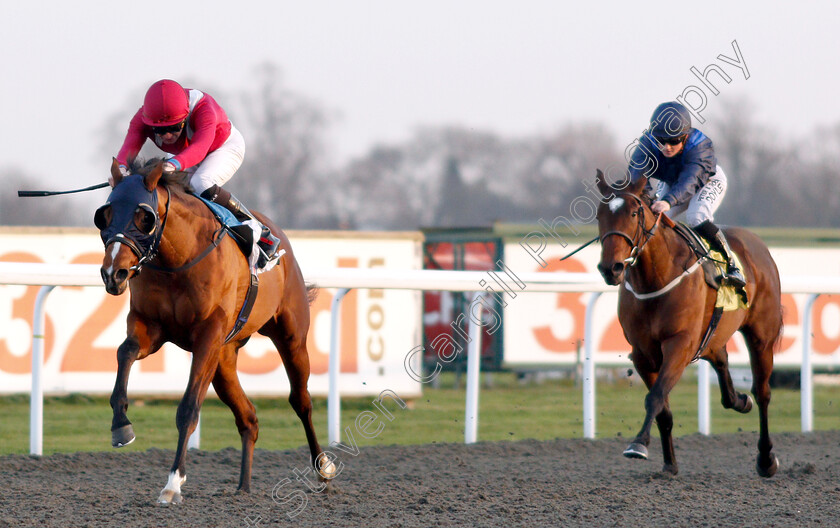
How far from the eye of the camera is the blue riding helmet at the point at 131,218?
12.1 ft

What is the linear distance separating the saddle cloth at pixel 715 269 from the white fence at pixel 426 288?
111cm

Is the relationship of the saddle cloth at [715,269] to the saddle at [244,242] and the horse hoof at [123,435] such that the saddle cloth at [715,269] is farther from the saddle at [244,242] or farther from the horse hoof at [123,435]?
the horse hoof at [123,435]

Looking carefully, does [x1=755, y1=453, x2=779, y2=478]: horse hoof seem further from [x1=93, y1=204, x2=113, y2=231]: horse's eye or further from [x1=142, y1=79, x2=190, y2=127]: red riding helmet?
[x1=93, y1=204, x2=113, y2=231]: horse's eye

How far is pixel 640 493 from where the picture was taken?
4.40m

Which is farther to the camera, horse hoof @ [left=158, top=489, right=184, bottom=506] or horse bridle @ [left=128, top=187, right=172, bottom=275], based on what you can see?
horse hoof @ [left=158, top=489, right=184, bottom=506]

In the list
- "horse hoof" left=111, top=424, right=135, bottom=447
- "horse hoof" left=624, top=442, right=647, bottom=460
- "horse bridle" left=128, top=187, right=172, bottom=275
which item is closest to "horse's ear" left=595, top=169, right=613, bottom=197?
"horse hoof" left=624, top=442, right=647, bottom=460

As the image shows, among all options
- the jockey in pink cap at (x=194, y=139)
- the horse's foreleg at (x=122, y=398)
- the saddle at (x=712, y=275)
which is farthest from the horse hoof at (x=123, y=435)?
the saddle at (x=712, y=275)

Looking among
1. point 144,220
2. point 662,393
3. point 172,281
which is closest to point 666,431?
point 662,393

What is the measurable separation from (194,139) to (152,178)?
0.57m

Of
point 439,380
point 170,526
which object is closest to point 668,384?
point 170,526

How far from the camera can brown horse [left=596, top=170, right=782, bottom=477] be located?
4.56 metres

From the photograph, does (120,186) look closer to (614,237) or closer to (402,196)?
(614,237)

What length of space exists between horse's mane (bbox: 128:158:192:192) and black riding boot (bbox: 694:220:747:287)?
263cm

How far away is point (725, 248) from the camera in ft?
17.7
